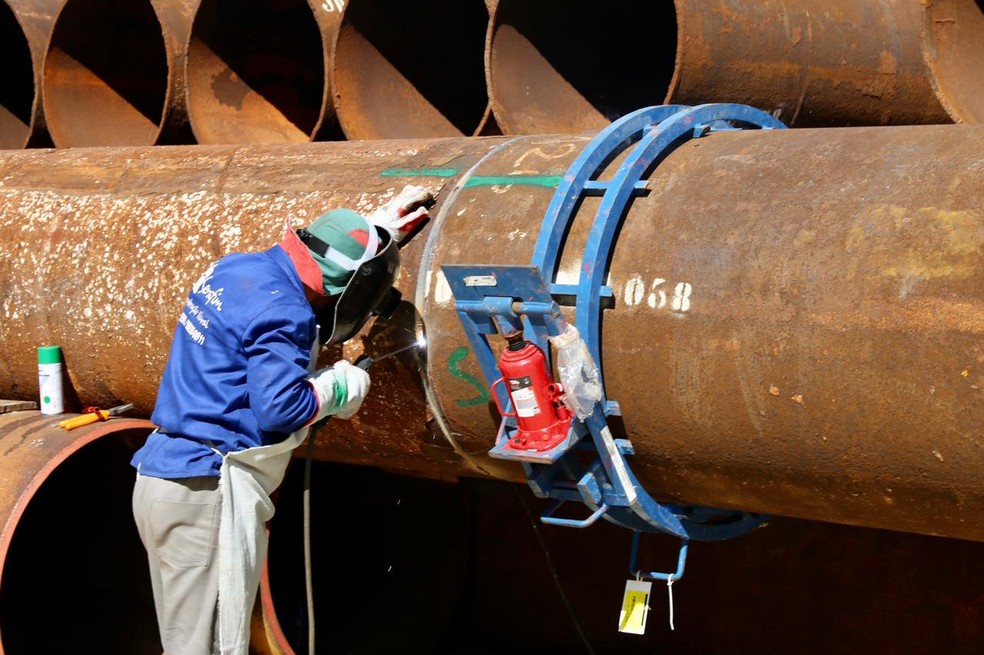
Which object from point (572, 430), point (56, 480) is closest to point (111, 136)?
point (56, 480)

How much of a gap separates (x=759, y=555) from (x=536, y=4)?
1.94 meters

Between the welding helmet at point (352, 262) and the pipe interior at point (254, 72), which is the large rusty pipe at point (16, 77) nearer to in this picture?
the pipe interior at point (254, 72)

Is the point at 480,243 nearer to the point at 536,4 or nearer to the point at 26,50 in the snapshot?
the point at 536,4

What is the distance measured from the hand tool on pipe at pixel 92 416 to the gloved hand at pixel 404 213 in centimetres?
110

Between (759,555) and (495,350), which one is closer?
(495,350)

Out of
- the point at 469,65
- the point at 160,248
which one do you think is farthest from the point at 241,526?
the point at 469,65

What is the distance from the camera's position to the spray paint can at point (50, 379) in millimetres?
3465

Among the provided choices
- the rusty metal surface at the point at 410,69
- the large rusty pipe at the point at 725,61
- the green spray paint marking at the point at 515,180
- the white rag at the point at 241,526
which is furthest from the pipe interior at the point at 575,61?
the white rag at the point at 241,526

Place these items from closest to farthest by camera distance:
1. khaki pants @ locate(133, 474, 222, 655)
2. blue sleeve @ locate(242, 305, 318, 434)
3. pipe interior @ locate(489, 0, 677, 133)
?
blue sleeve @ locate(242, 305, 318, 434) → khaki pants @ locate(133, 474, 222, 655) → pipe interior @ locate(489, 0, 677, 133)

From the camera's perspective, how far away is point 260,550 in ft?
9.39

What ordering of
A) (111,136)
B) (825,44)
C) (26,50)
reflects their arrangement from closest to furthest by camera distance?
(825,44), (111,136), (26,50)

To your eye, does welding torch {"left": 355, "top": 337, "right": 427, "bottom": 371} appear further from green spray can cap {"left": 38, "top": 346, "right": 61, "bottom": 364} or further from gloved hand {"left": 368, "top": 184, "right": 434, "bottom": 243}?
green spray can cap {"left": 38, "top": 346, "right": 61, "bottom": 364}

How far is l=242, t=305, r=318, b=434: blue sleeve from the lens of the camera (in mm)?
2549

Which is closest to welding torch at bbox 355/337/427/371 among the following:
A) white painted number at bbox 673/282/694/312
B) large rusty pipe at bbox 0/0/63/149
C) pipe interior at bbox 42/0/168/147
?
white painted number at bbox 673/282/694/312
